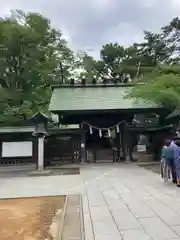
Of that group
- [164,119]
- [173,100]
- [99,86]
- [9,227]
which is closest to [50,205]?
[9,227]

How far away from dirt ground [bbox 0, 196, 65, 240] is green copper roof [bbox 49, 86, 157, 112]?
11.3 m

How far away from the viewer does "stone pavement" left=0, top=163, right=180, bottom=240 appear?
17.3ft

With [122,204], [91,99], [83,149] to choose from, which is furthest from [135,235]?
[91,99]

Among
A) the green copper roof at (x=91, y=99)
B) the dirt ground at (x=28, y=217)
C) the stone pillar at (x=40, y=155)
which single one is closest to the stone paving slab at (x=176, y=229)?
the dirt ground at (x=28, y=217)

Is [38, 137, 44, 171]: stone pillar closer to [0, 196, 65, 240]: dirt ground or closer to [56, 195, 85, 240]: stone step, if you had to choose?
[0, 196, 65, 240]: dirt ground

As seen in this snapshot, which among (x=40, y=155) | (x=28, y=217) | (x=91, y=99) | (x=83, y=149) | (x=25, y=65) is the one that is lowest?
(x=28, y=217)

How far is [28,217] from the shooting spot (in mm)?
7004

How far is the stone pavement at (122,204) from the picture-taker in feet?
17.3

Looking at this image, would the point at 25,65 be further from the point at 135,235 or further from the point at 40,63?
the point at 135,235

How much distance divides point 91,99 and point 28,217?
15541mm

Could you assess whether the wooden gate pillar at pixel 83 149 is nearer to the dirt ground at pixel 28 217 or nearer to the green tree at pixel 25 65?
the green tree at pixel 25 65

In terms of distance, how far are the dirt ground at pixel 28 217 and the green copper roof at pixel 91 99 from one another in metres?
11.3

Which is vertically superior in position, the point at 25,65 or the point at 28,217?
the point at 25,65

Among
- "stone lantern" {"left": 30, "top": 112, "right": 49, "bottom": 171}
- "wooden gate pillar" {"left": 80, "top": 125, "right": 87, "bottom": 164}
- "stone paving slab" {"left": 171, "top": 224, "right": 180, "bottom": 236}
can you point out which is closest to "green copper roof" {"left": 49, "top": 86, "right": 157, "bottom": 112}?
"stone lantern" {"left": 30, "top": 112, "right": 49, "bottom": 171}
